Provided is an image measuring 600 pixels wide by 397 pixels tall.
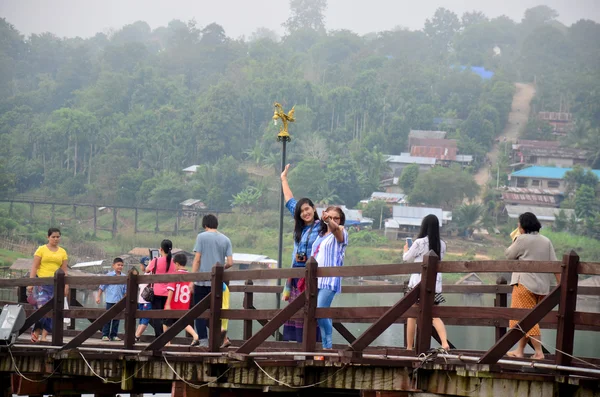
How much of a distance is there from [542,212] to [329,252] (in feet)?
295

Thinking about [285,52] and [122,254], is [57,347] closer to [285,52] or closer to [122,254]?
[122,254]

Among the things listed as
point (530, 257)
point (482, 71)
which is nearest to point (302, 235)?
point (530, 257)

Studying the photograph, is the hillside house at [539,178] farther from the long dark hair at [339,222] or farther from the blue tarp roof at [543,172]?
the long dark hair at [339,222]

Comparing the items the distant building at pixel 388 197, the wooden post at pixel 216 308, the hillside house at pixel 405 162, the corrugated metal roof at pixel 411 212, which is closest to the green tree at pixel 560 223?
the corrugated metal roof at pixel 411 212

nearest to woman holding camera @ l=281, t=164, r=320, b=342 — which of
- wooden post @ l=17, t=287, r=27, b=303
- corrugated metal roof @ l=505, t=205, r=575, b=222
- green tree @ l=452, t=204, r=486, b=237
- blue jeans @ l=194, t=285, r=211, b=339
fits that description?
blue jeans @ l=194, t=285, r=211, b=339

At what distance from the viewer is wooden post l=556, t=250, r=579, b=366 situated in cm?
833

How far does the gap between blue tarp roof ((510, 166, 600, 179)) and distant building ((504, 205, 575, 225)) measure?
649cm

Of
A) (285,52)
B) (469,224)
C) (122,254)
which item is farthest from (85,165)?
(285,52)

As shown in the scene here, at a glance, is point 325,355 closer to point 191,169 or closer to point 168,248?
point 168,248

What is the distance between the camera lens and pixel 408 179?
10431cm

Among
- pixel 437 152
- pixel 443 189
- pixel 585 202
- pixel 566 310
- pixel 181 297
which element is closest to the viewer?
pixel 566 310

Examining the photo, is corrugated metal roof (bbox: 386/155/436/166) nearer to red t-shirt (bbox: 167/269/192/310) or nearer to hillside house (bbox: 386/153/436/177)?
hillside house (bbox: 386/153/436/177)

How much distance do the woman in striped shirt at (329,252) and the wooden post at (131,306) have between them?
1.76 meters

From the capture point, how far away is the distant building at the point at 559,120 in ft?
427
